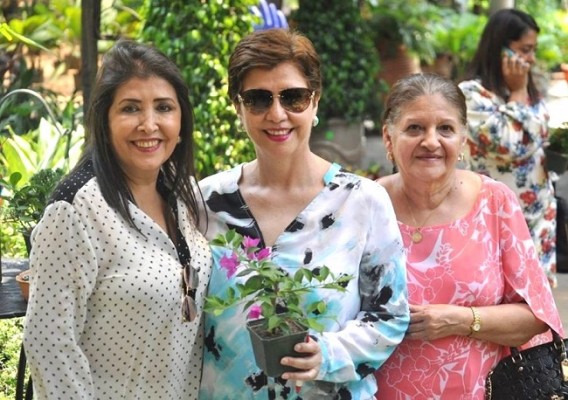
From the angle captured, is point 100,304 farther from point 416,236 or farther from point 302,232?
point 416,236

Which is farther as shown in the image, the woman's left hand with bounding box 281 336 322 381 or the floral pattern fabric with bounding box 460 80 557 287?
the floral pattern fabric with bounding box 460 80 557 287

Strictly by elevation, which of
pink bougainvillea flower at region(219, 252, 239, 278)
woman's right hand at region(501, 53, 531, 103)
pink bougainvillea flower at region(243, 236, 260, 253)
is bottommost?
pink bougainvillea flower at region(219, 252, 239, 278)

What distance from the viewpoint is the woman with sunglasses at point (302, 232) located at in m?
2.83

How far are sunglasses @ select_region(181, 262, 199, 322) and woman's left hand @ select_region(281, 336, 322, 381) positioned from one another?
33 cm

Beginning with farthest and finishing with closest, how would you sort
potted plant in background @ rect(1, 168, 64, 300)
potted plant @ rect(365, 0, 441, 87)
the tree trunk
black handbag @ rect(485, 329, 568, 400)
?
potted plant @ rect(365, 0, 441, 87) < the tree trunk < potted plant in background @ rect(1, 168, 64, 300) < black handbag @ rect(485, 329, 568, 400)

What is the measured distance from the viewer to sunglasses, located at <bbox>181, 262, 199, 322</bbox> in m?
2.74

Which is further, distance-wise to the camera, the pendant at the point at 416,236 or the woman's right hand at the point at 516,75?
the woman's right hand at the point at 516,75

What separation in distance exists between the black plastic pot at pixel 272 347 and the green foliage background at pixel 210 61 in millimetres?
4160

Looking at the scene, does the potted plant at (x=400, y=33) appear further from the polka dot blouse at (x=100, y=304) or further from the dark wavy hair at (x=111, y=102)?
the polka dot blouse at (x=100, y=304)

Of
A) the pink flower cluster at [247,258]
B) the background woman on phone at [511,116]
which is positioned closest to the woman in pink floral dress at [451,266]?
the pink flower cluster at [247,258]

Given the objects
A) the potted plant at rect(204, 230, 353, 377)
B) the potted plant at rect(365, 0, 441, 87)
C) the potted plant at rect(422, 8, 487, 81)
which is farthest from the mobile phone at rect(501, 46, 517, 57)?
the potted plant at rect(422, 8, 487, 81)

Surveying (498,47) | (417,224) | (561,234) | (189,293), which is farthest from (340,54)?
(189,293)

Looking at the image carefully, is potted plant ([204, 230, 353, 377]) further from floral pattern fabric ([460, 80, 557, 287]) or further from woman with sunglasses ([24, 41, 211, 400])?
floral pattern fabric ([460, 80, 557, 287])

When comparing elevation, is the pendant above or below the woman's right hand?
below
